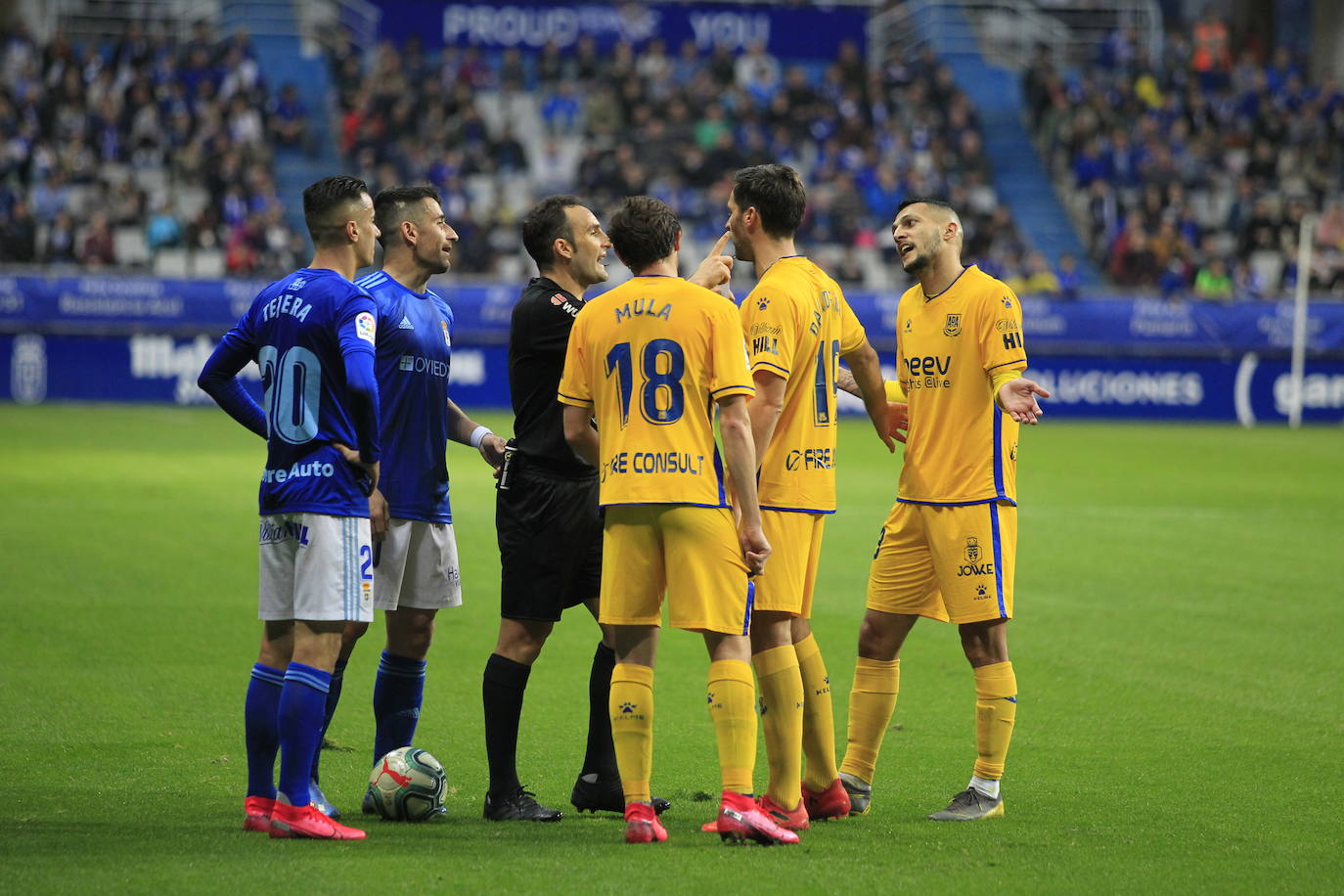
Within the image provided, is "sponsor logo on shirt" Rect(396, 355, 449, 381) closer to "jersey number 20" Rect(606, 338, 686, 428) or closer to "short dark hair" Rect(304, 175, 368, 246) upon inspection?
"short dark hair" Rect(304, 175, 368, 246)

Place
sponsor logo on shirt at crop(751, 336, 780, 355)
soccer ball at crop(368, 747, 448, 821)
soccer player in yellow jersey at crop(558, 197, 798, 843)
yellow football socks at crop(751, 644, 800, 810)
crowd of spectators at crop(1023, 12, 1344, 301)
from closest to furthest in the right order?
soccer player in yellow jersey at crop(558, 197, 798, 843), yellow football socks at crop(751, 644, 800, 810), sponsor logo on shirt at crop(751, 336, 780, 355), soccer ball at crop(368, 747, 448, 821), crowd of spectators at crop(1023, 12, 1344, 301)

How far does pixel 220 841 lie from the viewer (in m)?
5.26

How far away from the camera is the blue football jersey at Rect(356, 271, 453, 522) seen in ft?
19.7

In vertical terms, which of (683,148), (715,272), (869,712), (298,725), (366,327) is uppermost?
(683,148)

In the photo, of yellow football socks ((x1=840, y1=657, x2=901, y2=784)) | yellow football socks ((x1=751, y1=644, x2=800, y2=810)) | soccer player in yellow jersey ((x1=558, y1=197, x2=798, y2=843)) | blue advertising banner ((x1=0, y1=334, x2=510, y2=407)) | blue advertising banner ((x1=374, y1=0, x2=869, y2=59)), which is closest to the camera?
soccer player in yellow jersey ((x1=558, y1=197, x2=798, y2=843))

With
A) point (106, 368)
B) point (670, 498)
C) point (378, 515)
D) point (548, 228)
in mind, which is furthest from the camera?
point (106, 368)

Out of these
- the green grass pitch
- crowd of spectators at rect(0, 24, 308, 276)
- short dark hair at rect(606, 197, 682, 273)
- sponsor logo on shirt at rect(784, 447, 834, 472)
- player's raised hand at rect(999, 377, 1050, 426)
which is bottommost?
the green grass pitch

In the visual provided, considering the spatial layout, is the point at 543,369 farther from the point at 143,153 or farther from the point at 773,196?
the point at 143,153

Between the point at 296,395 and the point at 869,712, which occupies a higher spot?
the point at 296,395

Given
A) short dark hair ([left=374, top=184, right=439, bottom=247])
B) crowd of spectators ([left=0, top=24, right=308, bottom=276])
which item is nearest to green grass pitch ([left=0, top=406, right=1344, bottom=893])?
short dark hair ([left=374, top=184, right=439, bottom=247])

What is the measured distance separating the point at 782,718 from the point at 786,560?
1.87 ft

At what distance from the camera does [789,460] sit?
580 cm

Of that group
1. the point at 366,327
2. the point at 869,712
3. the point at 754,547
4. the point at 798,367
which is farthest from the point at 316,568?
the point at 869,712

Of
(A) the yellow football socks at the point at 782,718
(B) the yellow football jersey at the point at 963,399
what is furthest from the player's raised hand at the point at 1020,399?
(A) the yellow football socks at the point at 782,718
